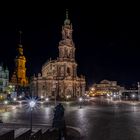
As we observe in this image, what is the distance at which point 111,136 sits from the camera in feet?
65.6

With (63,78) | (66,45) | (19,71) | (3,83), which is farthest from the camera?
(19,71)

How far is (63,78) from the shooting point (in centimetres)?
11281

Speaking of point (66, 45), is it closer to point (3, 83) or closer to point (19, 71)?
point (19, 71)

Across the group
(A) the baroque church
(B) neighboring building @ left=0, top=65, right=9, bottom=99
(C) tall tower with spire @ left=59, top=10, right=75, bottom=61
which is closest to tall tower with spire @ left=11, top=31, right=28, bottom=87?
(A) the baroque church

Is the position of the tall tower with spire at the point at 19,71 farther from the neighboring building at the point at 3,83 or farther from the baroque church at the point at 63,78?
the neighboring building at the point at 3,83

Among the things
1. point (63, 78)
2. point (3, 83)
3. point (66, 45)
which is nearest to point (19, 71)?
point (63, 78)

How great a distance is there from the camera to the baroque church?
11275cm

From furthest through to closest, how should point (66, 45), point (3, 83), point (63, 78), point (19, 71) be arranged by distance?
point (19, 71) → point (66, 45) → point (63, 78) → point (3, 83)

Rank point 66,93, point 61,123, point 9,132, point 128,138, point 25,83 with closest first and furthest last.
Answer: point 9,132 → point 128,138 → point 61,123 → point 66,93 → point 25,83

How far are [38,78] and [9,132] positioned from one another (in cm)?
10064

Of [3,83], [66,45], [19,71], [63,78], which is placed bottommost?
[3,83]

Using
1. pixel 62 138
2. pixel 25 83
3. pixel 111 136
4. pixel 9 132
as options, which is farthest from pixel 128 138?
pixel 25 83

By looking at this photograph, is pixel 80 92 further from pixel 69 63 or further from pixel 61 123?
pixel 61 123

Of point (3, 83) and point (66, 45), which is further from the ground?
point (66, 45)
